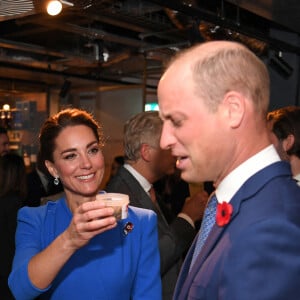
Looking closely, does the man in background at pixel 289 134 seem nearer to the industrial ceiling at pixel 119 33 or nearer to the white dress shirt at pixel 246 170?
the industrial ceiling at pixel 119 33

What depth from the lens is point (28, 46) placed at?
593cm

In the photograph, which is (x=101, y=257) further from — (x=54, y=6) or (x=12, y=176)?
(x=54, y=6)

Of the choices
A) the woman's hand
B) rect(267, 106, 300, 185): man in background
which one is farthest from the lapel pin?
rect(267, 106, 300, 185): man in background

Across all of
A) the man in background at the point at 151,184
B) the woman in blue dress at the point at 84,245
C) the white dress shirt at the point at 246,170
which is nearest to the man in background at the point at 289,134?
the man in background at the point at 151,184

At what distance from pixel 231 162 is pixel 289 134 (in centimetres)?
180

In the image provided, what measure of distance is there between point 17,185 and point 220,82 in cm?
289

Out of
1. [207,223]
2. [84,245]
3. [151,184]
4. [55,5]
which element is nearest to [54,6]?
[55,5]

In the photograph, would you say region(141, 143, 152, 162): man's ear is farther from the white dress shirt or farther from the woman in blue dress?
the white dress shirt

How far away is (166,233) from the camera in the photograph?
2.20m

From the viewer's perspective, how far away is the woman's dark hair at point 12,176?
11.4 feet

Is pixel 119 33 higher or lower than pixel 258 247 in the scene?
higher

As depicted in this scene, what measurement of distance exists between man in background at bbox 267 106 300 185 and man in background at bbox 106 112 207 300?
624 mm

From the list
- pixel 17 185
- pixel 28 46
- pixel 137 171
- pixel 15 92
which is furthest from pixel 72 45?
pixel 137 171

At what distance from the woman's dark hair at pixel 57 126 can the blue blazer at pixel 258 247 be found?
1.07 m
